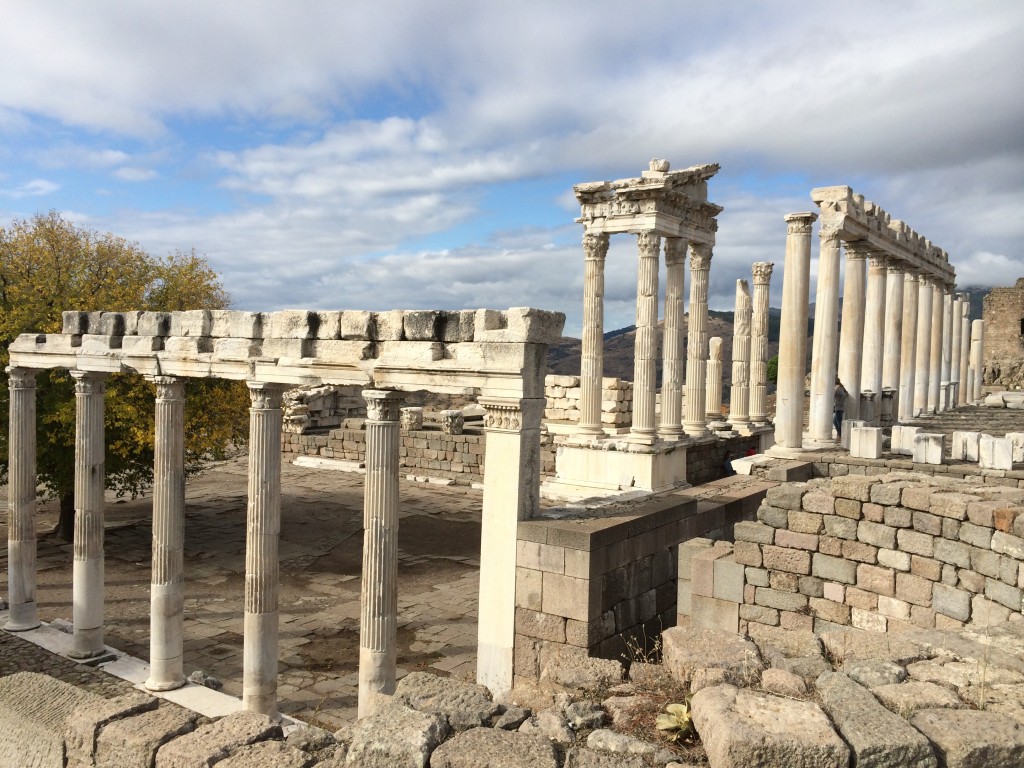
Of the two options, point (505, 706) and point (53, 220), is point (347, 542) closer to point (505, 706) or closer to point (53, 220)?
point (505, 706)

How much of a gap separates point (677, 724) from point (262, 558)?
6.52m

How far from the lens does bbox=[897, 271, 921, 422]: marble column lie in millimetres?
22609

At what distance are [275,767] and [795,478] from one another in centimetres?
1031

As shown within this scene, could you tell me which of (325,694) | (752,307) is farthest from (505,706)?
(752,307)

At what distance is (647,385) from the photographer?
1695 cm

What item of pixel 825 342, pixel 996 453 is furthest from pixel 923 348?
pixel 996 453

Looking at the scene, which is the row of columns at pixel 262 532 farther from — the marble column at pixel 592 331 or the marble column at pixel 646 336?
the marble column at pixel 592 331

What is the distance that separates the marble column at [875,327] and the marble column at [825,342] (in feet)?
9.92

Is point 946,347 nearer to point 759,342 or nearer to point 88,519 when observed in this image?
point 759,342

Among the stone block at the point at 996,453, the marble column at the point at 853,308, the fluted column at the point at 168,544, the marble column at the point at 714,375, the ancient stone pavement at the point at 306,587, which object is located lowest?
the ancient stone pavement at the point at 306,587

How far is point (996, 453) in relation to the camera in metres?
11.6

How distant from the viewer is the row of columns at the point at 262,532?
28.2 ft

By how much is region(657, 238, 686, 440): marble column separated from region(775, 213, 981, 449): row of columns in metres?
2.22

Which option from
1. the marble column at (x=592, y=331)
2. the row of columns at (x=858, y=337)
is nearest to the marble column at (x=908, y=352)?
the row of columns at (x=858, y=337)
